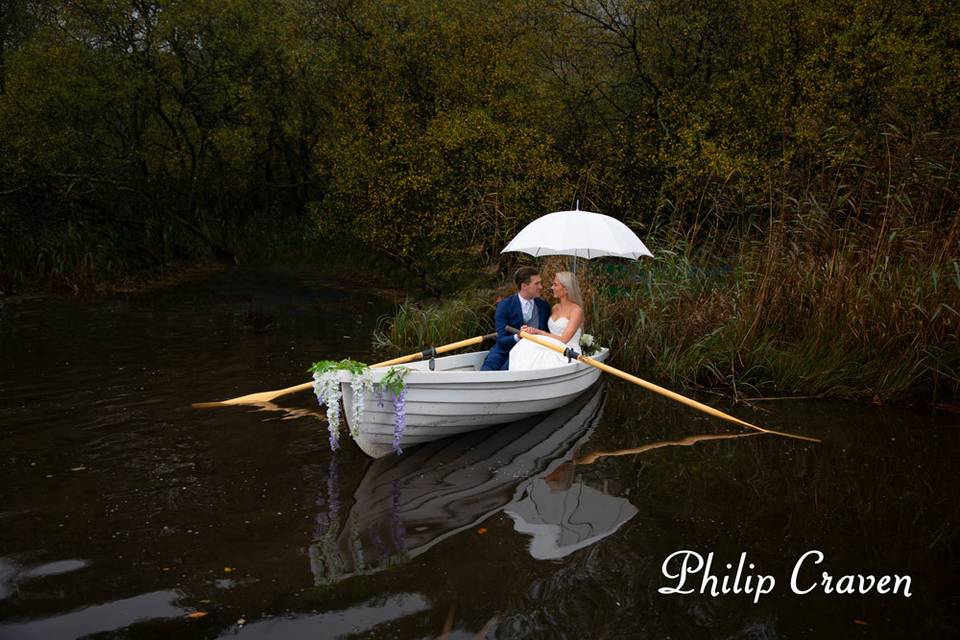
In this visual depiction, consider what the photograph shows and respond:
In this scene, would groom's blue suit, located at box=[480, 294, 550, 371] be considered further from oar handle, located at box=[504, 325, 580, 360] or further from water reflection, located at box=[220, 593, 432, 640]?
water reflection, located at box=[220, 593, 432, 640]

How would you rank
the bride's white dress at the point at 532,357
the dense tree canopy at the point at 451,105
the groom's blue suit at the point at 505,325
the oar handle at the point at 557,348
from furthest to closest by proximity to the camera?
the dense tree canopy at the point at 451,105
the groom's blue suit at the point at 505,325
the bride's white dress at the point at 532,357
the oar handle at the point at 557,348

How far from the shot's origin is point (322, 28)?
55.9 feet

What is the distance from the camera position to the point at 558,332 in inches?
328

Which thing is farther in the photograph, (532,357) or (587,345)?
(587,345)

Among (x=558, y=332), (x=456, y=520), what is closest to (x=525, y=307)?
(x=558, y=332)

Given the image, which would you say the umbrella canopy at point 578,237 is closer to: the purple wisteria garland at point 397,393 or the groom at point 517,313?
the groom at point 517,313

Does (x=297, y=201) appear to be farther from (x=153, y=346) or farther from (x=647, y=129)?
(x=153, y=346)

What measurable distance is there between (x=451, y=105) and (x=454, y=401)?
10.5 m

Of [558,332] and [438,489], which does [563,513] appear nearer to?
[438,489]

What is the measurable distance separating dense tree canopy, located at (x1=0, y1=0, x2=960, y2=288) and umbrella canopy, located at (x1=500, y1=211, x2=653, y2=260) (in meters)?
4.02

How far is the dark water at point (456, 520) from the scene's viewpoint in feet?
13.0

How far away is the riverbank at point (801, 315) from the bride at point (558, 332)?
1.40 meters
